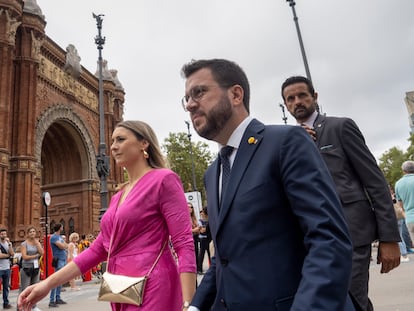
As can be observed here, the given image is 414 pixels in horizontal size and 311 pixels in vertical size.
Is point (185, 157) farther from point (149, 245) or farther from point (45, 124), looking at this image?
point (149, 245)

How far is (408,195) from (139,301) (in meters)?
6.66

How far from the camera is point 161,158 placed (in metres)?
2.87

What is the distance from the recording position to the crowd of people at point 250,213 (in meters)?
1.30

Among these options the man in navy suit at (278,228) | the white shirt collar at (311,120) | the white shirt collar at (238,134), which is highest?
the white shirt collar at (311,120)

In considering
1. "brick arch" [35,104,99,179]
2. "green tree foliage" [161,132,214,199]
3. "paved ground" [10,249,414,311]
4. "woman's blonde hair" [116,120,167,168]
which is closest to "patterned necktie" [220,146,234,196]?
"woman's blonde hair" [116,120,167,168]

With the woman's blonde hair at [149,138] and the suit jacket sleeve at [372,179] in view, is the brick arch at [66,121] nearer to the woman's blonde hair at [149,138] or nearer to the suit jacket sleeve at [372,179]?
the woman's blonde hair at [149,138]

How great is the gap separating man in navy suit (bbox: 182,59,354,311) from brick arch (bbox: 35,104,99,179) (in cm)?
2133

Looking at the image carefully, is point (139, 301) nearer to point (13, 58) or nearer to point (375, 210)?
point (375, 210)

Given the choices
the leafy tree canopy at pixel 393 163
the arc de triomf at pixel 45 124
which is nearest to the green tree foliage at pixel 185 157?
the arc de triomf at pixel 45 124

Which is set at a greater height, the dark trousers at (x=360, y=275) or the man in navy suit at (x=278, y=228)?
the man in navy suit at (x=278, y=228)

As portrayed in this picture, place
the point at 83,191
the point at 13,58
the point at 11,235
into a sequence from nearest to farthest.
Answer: the point at 11,235
the point at 13,58
the point at 83,191

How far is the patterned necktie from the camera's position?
5.26ft

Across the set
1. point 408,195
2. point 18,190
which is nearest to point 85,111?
point 18,190

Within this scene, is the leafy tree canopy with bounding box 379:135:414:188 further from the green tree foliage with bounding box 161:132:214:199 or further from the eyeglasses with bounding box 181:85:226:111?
the eyeglasses with bounding box 181:85:226:111
